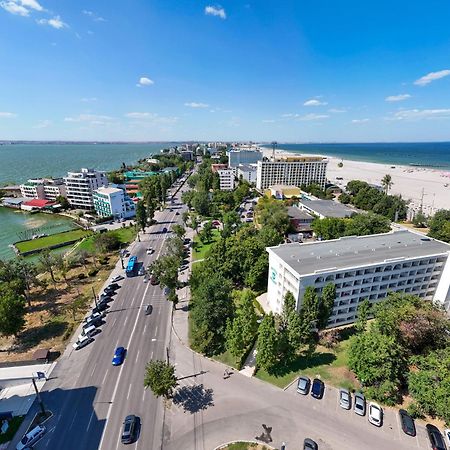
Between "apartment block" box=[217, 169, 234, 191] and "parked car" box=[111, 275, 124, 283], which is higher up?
"apartment block" box=[217, 169, 234, 191]

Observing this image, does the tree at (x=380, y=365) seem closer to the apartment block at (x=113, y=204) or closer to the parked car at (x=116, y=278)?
the parked car at (x=116, y=278)

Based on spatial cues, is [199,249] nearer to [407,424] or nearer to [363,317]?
[363,317]

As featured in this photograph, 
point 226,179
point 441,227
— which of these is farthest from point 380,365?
point 226,179

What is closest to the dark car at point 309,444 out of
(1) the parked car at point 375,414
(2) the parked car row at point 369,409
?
(2) the parked car row at point 369,409

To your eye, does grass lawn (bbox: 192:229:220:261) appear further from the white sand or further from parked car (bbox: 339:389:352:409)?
the white sand

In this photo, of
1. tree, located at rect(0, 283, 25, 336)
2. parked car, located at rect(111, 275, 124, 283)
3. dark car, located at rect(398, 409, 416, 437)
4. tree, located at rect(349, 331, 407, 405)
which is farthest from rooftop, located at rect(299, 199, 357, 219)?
tree, located at rect(0, 283, 25, 336)
